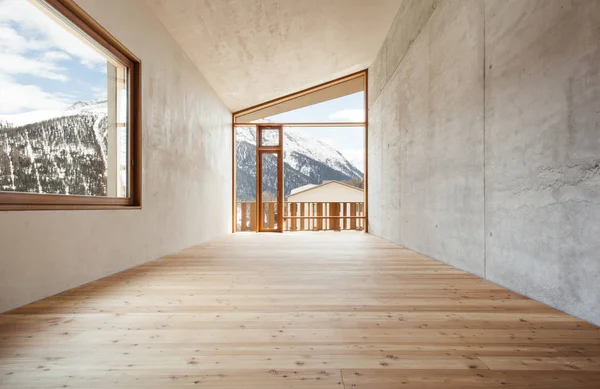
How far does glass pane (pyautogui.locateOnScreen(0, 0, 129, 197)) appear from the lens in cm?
185

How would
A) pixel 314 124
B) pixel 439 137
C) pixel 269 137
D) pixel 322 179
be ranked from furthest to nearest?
pixel 322 179
pixel 269 137
pixel 314 124
pixel 439 137

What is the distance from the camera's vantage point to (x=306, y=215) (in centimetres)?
739

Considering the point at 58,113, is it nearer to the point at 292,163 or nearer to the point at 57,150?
the point at 57,150

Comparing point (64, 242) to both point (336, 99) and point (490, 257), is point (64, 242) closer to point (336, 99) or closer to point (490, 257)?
point (490, 257)

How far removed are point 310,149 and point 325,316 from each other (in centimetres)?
613

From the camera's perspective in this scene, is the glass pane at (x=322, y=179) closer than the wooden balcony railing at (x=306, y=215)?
Yes

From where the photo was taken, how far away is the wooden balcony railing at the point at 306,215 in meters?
7.31

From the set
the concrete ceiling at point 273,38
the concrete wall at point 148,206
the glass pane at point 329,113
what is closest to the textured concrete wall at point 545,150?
the concrete ceiling at point 273,38

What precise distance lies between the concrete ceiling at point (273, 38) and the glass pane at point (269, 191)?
1.44 meters

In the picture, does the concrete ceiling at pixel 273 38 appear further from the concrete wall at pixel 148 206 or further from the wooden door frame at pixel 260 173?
the wooden door frame at pixel 260 173

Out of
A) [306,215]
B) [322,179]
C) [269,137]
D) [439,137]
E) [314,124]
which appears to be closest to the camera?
[439,137]

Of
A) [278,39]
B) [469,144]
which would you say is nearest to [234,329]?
[469,144]

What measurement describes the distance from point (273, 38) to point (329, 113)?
2792mm

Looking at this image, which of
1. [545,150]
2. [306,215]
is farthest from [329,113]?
[545,150]
